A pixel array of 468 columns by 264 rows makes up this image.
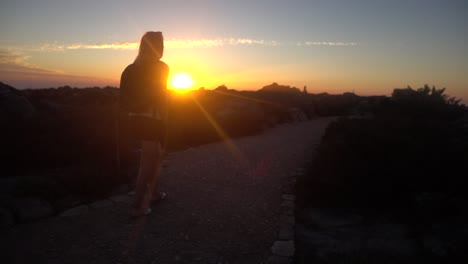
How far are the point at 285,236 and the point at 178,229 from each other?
1.50 meters

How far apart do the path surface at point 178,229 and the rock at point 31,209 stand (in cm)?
17

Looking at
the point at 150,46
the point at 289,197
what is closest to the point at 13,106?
the point at 150,46

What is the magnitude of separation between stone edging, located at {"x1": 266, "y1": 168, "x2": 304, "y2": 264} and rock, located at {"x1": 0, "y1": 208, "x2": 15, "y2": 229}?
363 cm

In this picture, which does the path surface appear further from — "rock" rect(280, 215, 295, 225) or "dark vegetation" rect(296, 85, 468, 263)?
"dark vegetation" rect(296, 85, 468, 263)

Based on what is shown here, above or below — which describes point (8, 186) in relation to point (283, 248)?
above

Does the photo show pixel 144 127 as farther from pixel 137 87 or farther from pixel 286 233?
pixel 286 233

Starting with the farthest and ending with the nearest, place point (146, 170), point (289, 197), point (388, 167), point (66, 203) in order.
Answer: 1. point (289, 197)
2. point (388, 167)
3. point (66, 203)
4. point (146, 170)

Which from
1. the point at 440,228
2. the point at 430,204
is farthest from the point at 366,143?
the point at 440,228

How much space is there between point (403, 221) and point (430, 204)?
467 millimetres

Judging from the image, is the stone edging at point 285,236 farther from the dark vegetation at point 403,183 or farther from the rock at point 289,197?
the dark vegetation at point 403,183

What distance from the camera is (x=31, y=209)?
5.17m

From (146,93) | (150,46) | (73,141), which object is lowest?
(73,141)

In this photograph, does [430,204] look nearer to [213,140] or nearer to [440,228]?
[440,228]

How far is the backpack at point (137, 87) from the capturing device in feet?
15.1
